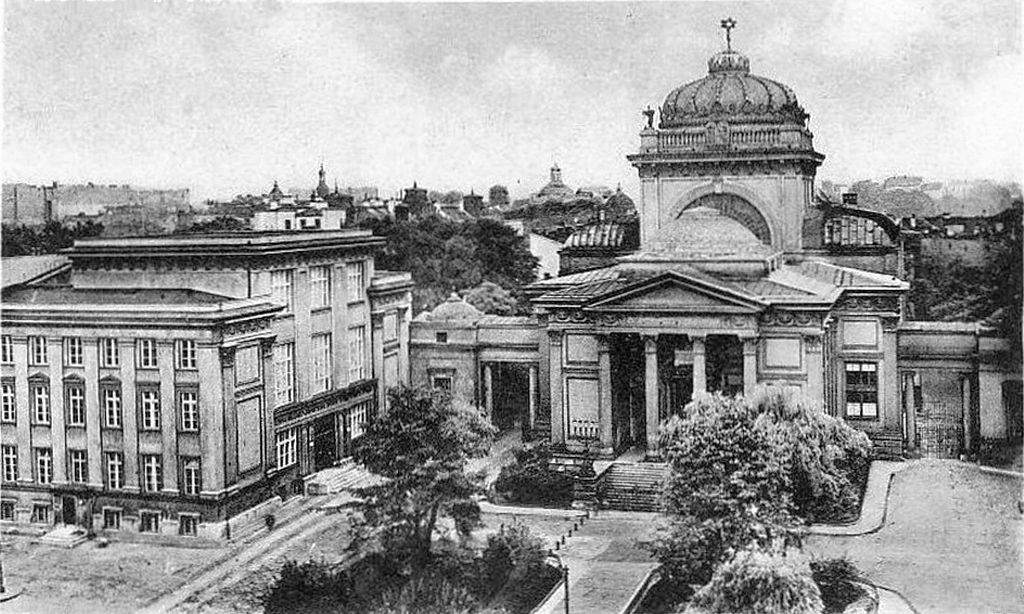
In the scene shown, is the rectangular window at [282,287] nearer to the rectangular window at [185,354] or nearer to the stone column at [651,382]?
the rectangular window at [185,354]

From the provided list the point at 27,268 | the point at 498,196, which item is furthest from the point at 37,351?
the point at 498,196

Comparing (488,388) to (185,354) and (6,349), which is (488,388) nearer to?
(185,354)

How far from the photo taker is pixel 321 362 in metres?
25.9

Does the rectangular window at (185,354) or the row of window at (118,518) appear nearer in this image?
the row of window at (118,518)

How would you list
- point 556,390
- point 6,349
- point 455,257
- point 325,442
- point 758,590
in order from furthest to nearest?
point 455,257
point 556,390
point 325,442
point 6,349
point 758,590

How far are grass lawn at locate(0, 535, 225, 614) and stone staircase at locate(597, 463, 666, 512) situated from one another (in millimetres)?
7420

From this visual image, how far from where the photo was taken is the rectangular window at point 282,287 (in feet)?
80.1

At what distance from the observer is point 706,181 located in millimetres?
28484

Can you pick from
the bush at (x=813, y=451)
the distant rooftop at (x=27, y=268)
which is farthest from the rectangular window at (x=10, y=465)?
the bush at (x=813, y=451)

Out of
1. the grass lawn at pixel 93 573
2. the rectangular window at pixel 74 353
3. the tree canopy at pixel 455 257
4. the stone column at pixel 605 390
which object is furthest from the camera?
the tree canopy at pixel 455 257

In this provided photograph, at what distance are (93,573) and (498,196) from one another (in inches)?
446

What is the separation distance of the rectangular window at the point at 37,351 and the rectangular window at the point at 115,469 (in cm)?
197

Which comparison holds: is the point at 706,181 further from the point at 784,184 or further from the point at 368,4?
the point at 368,4

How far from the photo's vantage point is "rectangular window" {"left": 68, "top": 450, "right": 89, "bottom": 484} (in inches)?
868
